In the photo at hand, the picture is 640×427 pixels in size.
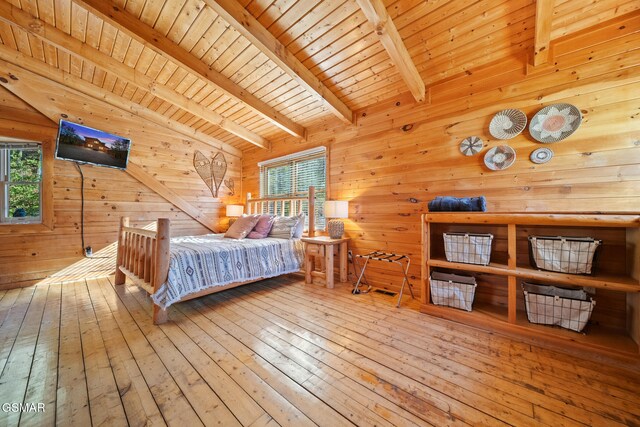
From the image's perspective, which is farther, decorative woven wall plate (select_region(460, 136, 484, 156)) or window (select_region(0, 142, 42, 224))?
window (select_region(0, 142, 42, 224))

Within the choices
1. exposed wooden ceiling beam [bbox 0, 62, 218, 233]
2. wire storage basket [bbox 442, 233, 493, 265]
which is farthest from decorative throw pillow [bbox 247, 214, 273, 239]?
wire storage basket [bbox 442, 233, 493, 265]

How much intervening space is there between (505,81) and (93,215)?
213 inches

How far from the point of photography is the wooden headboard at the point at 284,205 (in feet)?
11.5

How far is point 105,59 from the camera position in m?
2.63

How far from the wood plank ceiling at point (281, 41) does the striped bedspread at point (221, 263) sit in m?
1.91

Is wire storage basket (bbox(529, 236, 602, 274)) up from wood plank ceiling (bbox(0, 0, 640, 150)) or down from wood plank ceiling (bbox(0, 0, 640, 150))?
down

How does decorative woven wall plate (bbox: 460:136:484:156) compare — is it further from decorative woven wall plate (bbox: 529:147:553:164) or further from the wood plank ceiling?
the wood plank ceiling

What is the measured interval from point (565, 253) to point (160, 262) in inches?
127

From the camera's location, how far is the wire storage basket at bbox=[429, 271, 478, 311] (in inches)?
78.8

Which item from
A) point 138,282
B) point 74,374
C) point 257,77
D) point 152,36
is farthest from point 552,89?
point 138,282

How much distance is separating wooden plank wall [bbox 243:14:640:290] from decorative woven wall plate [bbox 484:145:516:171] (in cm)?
5

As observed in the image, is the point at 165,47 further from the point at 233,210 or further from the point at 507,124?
the point at 507,124

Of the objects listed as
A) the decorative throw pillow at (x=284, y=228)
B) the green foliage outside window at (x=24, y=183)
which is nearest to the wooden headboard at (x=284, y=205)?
the decorative throw pillow at (x=284, y=228)

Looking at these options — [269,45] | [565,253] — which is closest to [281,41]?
[269,45]
